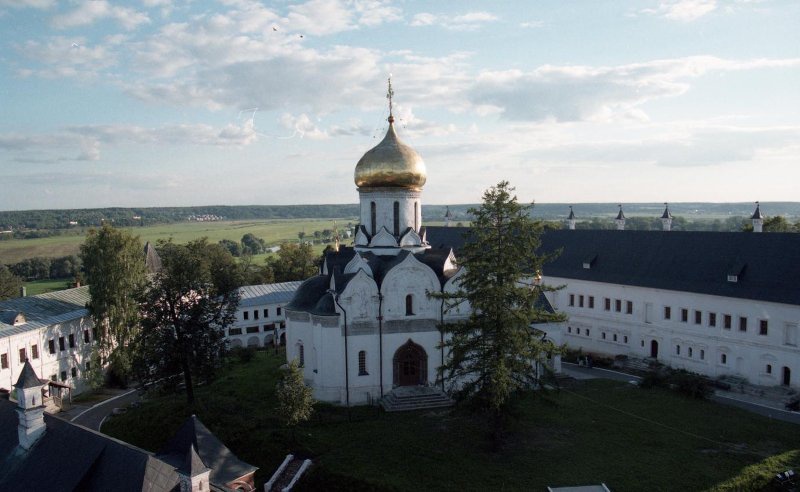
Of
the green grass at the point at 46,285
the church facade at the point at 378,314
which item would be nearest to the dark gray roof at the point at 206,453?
the church facade at the point at 378,314

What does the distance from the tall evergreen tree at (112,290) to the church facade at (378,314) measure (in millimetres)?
10471

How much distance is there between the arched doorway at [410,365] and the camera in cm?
2933

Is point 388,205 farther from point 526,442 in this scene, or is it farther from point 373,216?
point 526,442

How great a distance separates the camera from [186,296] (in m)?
29.8

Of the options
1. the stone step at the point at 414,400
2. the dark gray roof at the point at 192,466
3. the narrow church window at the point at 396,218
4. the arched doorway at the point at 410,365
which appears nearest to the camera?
the dark gray roof at the point at 192,466

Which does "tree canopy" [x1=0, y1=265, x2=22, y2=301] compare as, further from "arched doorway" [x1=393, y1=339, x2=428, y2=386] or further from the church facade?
"arched doorway" [x1=393, y1=339, x2=428, y2=386]

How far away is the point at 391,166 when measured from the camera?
31344mm

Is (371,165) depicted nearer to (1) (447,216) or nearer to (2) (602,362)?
(2) (602,362)

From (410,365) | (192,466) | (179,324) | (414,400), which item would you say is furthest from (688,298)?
(192,466)

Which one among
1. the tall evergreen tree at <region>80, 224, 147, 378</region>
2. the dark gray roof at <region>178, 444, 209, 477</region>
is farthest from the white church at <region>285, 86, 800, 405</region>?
the dark gray roof at <region>178, 444, 209, 477</region>

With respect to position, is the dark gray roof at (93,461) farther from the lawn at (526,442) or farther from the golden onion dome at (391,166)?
the golden onion dome at (391,166)

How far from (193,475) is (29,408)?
607cm

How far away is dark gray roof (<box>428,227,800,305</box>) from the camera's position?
105ft

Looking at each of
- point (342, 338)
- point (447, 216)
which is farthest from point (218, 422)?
point (447, 216)
